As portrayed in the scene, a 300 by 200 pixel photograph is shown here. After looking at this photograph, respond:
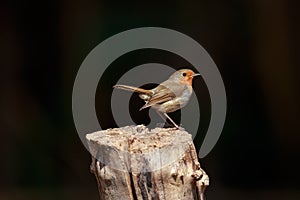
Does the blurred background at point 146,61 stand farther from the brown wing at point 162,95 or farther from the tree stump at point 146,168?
the tree stump at point 146,168

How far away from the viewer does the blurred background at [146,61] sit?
4.16m

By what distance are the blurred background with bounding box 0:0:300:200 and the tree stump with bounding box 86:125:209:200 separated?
7.06ft

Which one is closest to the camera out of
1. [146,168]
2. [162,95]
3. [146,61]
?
[146,168]

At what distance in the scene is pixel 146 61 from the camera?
4129 mm

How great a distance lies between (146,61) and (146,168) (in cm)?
222

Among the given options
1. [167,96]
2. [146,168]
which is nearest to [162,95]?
[167,96]

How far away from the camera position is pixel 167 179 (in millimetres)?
1956

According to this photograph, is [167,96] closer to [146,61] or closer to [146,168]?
[146,168]

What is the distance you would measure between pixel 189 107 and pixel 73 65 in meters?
1.16

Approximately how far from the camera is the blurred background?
13.6ft
